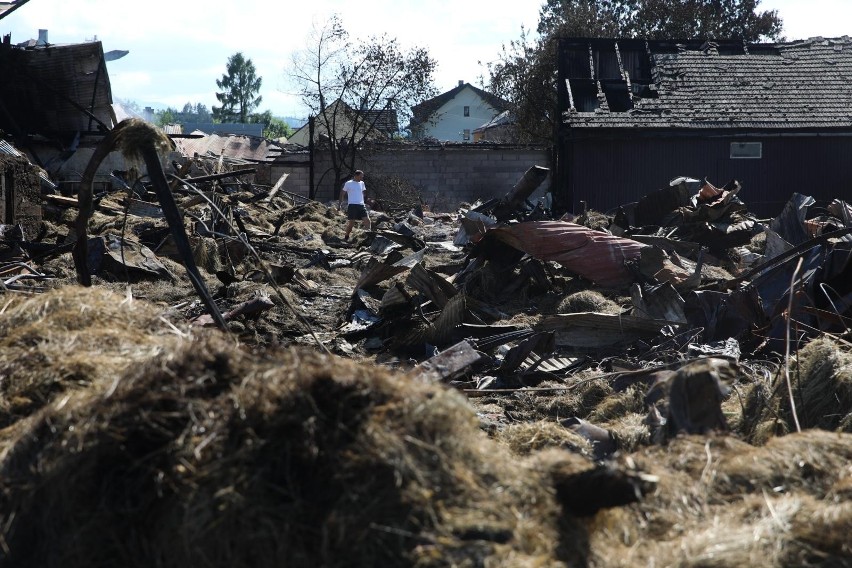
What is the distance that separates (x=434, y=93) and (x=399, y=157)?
6891 millimetres

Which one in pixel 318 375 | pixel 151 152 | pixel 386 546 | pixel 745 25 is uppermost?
pixel 745 25

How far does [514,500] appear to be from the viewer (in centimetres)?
274

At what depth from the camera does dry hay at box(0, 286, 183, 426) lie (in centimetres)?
348

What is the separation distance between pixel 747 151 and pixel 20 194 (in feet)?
54.2

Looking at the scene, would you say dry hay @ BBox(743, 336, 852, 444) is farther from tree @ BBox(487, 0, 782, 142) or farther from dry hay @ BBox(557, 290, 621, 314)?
tree @ BBox(487, 0, 782, 142)

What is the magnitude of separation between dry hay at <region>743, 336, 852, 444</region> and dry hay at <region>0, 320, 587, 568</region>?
2422mm

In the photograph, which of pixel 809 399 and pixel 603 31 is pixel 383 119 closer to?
pixel 603 31

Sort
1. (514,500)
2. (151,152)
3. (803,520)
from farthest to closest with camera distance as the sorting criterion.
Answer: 1. (151,152)
2. (803,520)
3. (514,500)

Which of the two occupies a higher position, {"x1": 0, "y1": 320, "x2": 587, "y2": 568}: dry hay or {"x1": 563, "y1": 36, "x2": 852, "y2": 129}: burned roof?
{"x1": 563, "y1": 36, "x2": 852, "y2": 129}: burned roof

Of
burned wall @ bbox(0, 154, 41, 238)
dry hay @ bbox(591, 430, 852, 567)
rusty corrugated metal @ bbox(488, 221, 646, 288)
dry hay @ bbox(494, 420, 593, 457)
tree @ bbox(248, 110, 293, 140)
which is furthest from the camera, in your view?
tree @ bbox(248, 110, 293, 140)

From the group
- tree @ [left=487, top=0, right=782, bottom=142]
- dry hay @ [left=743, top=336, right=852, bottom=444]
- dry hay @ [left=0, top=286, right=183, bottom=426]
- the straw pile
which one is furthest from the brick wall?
the straw pile

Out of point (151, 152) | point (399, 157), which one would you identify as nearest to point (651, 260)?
point (151, 152)

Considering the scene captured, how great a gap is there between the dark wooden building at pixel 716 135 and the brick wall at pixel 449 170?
17.2 feet

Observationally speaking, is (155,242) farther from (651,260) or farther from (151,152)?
(151,152)
